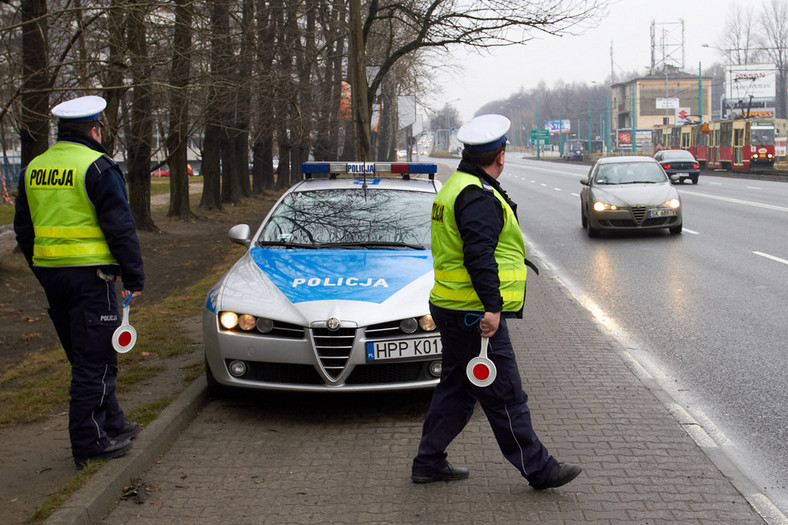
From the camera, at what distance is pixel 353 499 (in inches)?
177

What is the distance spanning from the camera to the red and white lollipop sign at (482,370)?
14.0ft

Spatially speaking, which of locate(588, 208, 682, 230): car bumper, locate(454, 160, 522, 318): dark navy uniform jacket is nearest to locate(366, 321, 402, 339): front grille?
locate(454, 160, 522, 318): dark navy uniform jacket

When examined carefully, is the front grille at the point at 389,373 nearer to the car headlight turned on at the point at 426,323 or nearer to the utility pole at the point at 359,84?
the car headlight turned on at the point at 426,323

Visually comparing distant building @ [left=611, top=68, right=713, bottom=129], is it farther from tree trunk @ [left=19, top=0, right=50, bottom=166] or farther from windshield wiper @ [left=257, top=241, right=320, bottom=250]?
windshield wiper @ [left=257, top=241, right=320, bottom=250]

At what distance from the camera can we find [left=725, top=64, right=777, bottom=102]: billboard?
265 ft

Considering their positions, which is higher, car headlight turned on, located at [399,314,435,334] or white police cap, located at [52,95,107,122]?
white police cap, located at [52,95,107,122]

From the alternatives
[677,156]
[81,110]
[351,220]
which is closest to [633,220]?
[351,220]

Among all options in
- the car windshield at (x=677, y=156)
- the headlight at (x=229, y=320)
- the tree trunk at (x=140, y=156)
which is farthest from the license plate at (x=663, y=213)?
the car windshield at (x=677, y=156)

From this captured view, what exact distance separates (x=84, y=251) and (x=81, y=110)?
0.75 metres

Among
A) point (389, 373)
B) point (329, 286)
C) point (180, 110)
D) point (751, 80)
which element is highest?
point (751, 80)

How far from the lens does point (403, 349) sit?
573 cm

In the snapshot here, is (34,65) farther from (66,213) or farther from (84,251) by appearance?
(84,251)

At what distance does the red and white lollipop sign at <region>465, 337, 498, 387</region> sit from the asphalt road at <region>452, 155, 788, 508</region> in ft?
4.89

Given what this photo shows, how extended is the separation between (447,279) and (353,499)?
3.87 feet
